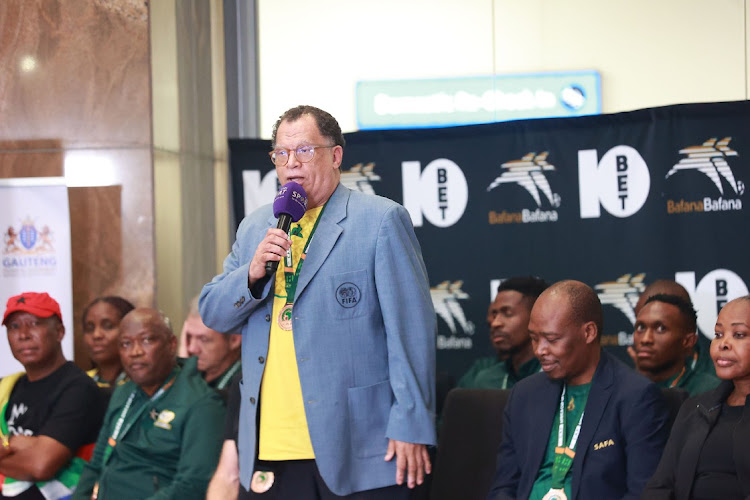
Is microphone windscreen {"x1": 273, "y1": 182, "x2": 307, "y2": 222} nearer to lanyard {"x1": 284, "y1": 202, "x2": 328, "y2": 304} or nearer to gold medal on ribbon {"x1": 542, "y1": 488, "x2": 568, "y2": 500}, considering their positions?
lanyard {"x1": 284, "y1": 202, "x2": 328, "y2": 304}

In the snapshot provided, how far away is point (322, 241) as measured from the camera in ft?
9.64

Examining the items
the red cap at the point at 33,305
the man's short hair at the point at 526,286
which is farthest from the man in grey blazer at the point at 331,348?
the man's short hair at the point at 526,286

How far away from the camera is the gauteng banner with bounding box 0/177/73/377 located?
5.73 m

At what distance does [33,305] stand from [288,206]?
267cm

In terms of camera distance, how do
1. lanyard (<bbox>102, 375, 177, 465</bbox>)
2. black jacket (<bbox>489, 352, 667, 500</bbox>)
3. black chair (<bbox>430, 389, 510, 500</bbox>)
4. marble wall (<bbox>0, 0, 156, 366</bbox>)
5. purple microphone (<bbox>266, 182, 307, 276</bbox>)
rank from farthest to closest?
marble wall (<bbox>0, 0, 156, 366</bbox>), lanyard (<bbox>102, 375, 177, 465</bbox>), black chair (<bbox>430, 389, 510, 500</bbox>), black jacket (<bbox>489, 352, 667, 500</bbox>), purple microphone (<bbox>266, 182, 307, 276</bbox>)

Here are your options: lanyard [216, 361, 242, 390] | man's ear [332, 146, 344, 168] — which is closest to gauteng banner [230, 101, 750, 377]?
lanyard [216, 361, 242, 390]

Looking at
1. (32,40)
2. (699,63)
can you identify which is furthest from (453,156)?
(32,40)

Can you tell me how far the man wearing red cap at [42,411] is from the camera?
4562 mm

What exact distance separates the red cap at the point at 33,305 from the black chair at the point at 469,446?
2.14 meters

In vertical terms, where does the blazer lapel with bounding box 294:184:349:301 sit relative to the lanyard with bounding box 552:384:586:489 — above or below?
above

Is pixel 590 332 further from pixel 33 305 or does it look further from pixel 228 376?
pixel 33 305

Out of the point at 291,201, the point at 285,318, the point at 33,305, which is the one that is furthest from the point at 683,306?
the point at 33,305

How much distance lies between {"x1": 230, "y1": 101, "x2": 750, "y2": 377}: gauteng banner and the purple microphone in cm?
332

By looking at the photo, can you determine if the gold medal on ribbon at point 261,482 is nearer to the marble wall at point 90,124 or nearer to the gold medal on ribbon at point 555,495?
the gold medal on ribbon at point 555,495
